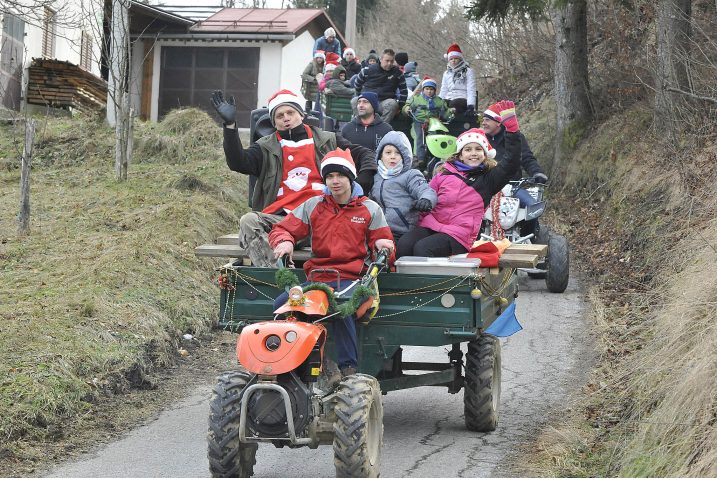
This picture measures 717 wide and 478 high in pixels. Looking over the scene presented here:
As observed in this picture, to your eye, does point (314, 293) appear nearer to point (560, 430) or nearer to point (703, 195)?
point (560, 430)

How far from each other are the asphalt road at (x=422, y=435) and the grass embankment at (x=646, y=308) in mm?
315

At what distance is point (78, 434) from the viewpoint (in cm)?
764

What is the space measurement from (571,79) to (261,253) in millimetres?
14782

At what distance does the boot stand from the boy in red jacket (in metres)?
0.47

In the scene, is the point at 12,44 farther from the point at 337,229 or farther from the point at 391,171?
the point at 337,229

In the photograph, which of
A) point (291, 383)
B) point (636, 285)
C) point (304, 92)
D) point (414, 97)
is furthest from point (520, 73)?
point (291, 383)

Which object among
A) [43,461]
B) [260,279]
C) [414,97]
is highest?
[414,97]

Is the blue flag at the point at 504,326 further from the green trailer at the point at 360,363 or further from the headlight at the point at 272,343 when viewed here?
the headlight at the point at 272,343

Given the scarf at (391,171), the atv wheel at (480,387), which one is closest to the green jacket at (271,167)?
the scarf at (391,171)

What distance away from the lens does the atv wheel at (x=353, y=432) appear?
19.3ft

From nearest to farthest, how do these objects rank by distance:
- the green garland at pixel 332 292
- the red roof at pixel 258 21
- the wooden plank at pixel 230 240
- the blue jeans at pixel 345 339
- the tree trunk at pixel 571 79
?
1. the green garland at pixel 332 292
2. the blue jeans at pixel 345 339
3. the wooden plank at pixel 230 240
4. the tree trunk at pixel 571 79
5. the red roof at pixel 258 21

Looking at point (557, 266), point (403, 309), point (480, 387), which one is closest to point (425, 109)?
point (557, 266)

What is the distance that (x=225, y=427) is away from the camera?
19.4 feet

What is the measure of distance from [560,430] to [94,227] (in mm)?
7942
